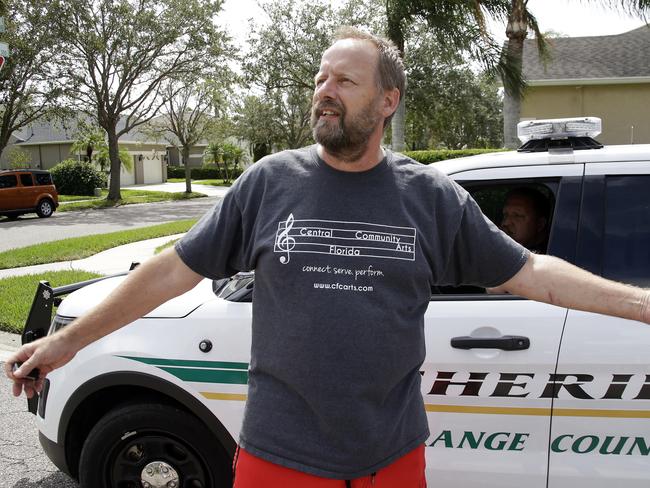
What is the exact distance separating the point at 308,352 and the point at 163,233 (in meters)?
15.4

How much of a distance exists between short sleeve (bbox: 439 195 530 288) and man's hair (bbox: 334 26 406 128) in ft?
1.29

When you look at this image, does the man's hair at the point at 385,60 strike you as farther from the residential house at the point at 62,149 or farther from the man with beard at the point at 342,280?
the residential house at the point at 62,149

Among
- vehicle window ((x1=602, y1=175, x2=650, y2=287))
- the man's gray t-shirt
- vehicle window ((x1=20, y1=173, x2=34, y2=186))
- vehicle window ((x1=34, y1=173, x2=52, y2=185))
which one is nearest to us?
the man's gray t-shirt

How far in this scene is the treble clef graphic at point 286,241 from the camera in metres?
1.75

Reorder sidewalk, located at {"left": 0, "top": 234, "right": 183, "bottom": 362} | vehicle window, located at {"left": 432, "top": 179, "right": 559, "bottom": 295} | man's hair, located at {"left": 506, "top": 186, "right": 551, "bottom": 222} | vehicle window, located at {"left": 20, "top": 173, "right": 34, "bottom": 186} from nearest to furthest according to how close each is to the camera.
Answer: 1. vehicle window, located at {"left": 432, "top": 179, "right": 559, "bottom": 295}
2. man's hair, located at {"left": 506, "top": 186, "right": 551, "bottom": 222}
3. sidewalk, located at {"left": 0, "top": 234, "right": 183, "bottom": 362}
4. vehicle window, located at {"left": 20, "top": 173, "right": 34, "bottom": 186}

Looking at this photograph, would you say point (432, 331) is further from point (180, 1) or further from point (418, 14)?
point (180, 1)

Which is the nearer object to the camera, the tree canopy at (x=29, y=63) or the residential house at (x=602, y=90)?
the residential house at (x=602, y=90)

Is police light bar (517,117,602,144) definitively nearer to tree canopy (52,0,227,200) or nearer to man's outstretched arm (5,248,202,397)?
man's outstretched arm (5,248,202,397)

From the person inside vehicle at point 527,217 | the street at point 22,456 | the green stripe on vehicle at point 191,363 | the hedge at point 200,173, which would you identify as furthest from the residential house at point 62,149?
the green stripe on vehicle at point 191,363

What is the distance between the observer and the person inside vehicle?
3242 mm

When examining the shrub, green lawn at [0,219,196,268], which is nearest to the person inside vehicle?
Result: green lawn at [0,219,196,268]

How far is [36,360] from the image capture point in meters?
1.86

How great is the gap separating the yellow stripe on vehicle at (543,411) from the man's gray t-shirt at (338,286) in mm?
775

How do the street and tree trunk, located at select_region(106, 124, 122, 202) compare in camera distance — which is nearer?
the street
